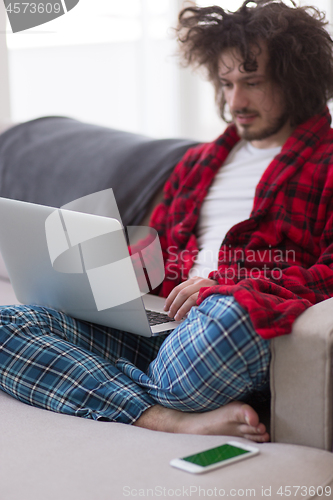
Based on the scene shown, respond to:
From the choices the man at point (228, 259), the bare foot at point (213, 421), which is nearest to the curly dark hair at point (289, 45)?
the man at point (228, 259)

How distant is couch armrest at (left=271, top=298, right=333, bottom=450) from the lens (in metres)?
0.89

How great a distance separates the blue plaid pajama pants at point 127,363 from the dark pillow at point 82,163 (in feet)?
1.90

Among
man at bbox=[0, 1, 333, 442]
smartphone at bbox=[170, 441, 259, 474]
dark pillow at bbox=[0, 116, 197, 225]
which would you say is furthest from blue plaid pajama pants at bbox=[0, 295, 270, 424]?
dark pillow at bbox=[0, 116, 197, 225]

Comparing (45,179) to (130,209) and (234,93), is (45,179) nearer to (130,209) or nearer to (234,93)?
(130,209)

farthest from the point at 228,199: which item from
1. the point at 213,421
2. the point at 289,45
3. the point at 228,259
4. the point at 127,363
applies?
the point at 213,421

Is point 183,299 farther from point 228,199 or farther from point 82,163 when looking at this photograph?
point 82,163

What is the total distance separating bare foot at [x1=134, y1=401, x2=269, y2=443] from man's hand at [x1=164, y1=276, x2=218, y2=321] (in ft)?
0.60

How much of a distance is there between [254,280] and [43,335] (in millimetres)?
427

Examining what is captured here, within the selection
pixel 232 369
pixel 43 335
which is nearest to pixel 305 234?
pixel 232 369

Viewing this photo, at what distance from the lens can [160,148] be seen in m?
1.79

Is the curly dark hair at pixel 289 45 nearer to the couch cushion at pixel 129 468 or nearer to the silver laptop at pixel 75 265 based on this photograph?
the silver laptop at pixel 75 265

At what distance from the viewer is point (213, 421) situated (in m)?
0.98

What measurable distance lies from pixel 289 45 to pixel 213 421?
1015 mm

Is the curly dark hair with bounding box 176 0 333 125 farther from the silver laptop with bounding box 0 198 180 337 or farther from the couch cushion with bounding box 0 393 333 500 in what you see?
the couch cushion with bounding box 0 393 333 500
